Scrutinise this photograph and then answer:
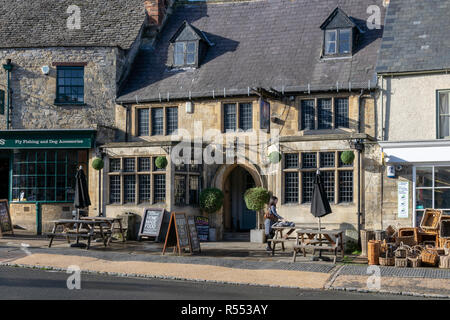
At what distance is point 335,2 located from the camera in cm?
2325

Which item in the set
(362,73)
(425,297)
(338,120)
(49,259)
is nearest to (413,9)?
(362,73)

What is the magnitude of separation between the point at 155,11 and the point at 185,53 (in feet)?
8.54

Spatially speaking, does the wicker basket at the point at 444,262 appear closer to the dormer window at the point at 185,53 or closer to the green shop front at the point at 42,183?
the dormer window at the point at 185,53

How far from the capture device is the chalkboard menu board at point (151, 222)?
19164 mm

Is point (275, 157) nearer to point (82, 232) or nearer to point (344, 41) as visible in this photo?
point (344, 41)

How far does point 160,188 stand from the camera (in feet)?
67.1

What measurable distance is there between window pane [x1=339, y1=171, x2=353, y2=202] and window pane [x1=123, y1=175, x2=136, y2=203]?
7.02m

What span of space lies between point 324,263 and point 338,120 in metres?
6.95

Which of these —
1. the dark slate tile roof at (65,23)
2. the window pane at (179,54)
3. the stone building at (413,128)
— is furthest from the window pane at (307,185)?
the dark slate tile roof at (65,23)

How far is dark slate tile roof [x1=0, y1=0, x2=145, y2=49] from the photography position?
75.6 feet

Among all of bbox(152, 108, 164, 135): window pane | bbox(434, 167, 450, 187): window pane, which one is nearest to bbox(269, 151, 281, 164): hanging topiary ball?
bbox(434, 167, 450, 187): window pane

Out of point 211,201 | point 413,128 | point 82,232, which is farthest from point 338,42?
point 82,232

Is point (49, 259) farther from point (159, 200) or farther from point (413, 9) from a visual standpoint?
point (413, 9)

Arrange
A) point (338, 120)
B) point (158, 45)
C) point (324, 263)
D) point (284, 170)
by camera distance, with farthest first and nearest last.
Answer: point (158, 45), point (338, 120), point (284, 170), point (324, 263)
